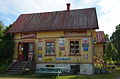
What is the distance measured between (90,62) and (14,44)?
29.9 ft

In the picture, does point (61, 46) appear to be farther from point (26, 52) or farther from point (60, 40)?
point (26, 52)

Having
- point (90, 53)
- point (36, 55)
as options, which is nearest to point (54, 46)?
point (36, 55)

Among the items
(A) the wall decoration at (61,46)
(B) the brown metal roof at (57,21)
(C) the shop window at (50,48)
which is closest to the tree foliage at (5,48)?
(B) the brown metal roof at (57,21)

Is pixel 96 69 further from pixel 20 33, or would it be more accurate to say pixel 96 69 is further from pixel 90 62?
pixel 20 33

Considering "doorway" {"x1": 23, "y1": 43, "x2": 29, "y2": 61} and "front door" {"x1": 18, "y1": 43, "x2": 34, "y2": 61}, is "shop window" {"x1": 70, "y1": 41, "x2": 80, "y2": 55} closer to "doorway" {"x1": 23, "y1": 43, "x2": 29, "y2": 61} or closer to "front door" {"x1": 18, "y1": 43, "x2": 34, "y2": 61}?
"front door" {"x1": 18, "y1": 43, "x2": 34, "y2": 61}

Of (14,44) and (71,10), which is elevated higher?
(71,10)

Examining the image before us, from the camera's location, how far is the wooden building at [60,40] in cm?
1912

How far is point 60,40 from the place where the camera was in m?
20.0

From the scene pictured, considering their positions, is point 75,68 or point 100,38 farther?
point 100,38

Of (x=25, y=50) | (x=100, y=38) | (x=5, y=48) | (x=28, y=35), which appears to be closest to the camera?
(x=28, y=35)

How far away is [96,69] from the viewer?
19.2 meters

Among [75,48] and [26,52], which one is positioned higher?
[75,48]

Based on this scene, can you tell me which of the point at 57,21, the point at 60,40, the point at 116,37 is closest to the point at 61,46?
the point at 60,40

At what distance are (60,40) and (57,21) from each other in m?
2.80
